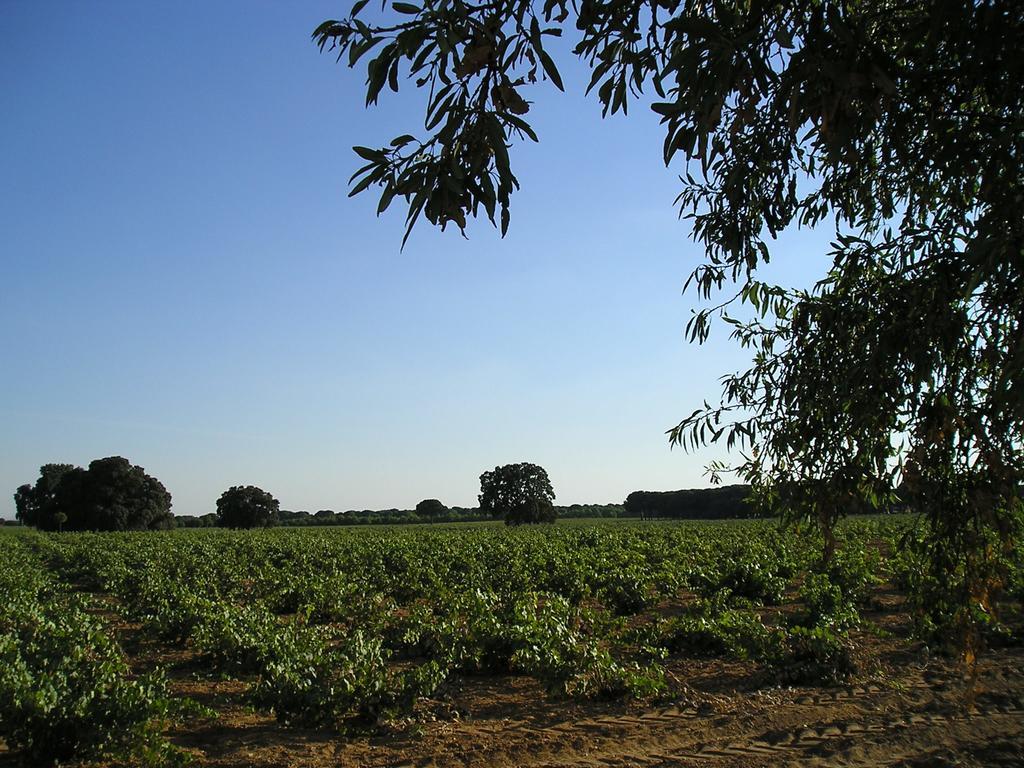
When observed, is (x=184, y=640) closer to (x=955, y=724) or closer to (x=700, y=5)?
(x=955, y=724)

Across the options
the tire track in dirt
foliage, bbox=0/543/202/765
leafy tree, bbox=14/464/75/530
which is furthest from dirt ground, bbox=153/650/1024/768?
leafy tree, bbox=14/464/75/530

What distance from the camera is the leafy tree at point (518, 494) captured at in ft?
271

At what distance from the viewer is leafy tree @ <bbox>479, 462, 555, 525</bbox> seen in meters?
82.8

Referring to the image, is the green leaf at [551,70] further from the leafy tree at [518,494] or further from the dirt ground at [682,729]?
the leafy tree at [518,494]

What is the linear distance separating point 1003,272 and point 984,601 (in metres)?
1.74

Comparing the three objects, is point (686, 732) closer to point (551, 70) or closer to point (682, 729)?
point (682, 729)

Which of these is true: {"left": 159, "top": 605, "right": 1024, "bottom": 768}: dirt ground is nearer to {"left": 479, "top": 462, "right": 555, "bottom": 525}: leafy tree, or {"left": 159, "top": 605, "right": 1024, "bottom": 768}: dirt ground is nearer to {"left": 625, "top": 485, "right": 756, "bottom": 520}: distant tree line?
{"left": 625, "top": 485, "right": 756, "bottom": 520}: distant tree line

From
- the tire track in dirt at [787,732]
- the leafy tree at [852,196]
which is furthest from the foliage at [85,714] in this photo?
the leafy tree at [852,196]

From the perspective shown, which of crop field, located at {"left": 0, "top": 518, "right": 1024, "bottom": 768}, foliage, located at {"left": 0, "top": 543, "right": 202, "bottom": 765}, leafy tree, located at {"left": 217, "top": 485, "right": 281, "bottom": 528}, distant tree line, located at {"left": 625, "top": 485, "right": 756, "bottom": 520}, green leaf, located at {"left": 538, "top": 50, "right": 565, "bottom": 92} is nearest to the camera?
green leaf, located at {"left": 538, "top": 50, "right": 565, "bottom": 92}

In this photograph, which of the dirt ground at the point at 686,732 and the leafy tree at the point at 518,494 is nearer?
the dirt ground at the point at 686,732

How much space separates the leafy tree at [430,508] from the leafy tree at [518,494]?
10455 mm

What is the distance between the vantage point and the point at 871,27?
12.5 ft

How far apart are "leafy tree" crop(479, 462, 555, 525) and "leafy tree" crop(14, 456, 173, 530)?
113ft

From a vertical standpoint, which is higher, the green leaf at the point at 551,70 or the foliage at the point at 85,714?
the green leaf at the point at 551,70
